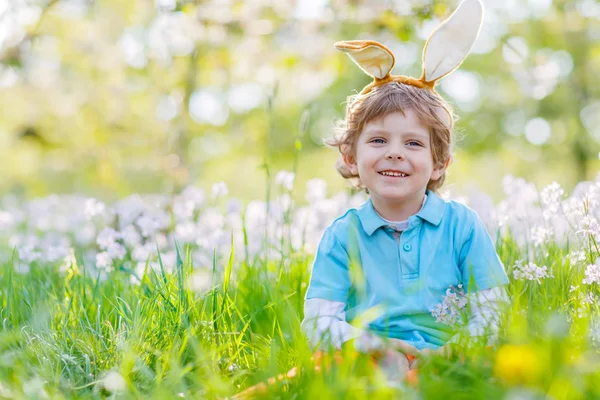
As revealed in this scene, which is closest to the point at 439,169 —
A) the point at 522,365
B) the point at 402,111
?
the point at 402,111

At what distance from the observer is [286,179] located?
12.0ft

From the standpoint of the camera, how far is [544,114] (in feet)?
51.5

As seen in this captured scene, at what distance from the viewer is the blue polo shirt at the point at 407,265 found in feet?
8.13

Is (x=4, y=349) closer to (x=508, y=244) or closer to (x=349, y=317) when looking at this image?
(x=349, y=317)

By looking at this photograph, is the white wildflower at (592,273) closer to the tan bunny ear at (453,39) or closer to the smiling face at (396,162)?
the smiling face at (396,162)

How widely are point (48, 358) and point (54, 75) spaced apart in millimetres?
10459

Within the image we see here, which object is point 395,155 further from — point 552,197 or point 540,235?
point 540,235

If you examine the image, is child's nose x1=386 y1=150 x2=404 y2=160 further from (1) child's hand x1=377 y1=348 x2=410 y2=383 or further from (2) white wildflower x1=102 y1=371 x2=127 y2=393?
(2) white wildflower x1=102 y1=371 x2=127 y2=393

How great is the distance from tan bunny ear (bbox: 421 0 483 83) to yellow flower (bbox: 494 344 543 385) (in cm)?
164

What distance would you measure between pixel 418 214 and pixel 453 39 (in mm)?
775

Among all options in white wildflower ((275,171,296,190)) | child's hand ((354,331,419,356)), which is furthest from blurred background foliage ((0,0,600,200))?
child's hand ((354,331,419,356))

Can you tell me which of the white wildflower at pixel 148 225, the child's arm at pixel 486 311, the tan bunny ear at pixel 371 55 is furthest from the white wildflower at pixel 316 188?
the child's arm at pixel 486 311

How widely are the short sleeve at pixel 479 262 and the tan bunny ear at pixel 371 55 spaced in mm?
744

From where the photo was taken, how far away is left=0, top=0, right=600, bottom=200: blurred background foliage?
20.8ft
